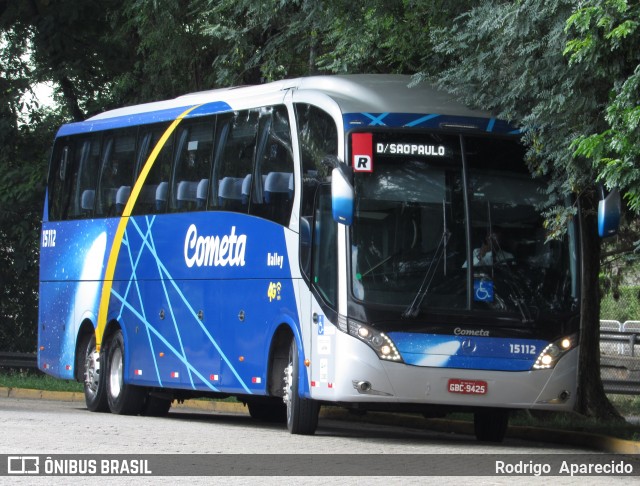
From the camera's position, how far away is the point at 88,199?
2289cm

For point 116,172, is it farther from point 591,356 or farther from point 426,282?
point 426,282

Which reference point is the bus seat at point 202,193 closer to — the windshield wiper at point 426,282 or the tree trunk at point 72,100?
the windshield wiper at point 426,282

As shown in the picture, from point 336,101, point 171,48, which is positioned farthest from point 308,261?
point 171,48

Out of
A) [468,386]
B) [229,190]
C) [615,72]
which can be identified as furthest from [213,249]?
[615,72]

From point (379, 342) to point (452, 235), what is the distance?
4.53 ft

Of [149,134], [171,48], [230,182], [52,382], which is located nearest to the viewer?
[230,182]

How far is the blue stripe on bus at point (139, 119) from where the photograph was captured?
19844mm

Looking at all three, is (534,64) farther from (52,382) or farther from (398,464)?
(52,382)

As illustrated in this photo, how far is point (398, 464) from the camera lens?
1344 centimetres

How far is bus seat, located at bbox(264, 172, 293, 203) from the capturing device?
1720 cm

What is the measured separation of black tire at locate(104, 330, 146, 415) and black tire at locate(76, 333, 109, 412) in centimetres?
12

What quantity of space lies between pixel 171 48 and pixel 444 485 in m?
15.0

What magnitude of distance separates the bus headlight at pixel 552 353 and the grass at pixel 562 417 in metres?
1.33

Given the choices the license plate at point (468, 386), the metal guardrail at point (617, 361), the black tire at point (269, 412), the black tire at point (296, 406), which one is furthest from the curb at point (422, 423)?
the metal guardrail at point (617, 361)
